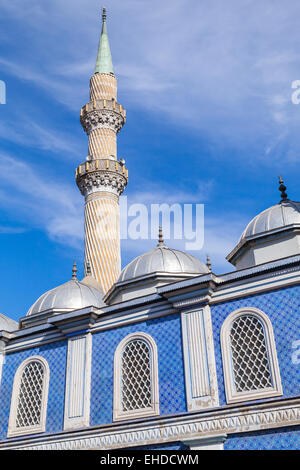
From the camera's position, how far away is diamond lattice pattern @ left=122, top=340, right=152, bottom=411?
31.3ft

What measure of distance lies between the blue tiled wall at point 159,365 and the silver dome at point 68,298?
283 cm

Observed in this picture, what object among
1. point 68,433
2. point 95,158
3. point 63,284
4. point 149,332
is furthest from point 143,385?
point 95,158

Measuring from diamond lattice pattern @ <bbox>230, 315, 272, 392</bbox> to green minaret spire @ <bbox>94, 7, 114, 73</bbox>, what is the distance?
59.8 ft

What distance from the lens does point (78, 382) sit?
10.3 meters

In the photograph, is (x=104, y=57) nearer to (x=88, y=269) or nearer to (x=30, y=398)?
(x=88, y=269)

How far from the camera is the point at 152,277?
40.2 feet

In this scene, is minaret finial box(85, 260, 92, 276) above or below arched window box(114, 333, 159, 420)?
above

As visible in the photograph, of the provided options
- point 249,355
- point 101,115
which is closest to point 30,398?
point 249,355

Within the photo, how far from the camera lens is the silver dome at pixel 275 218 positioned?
38.3 feet

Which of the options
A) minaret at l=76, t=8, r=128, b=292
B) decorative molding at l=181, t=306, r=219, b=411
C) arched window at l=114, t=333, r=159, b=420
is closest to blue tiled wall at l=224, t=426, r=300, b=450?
decorative molding at l=181, t=306, r=219, b=411

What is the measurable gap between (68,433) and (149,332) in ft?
8.58

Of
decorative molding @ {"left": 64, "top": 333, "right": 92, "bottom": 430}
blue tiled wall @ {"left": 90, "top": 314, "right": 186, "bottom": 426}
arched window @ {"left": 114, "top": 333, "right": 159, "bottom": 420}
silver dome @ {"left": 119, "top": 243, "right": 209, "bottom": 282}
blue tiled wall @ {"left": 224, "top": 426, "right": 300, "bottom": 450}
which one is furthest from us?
silver dome @ {"left": 119, "top": 243, "right": 209, "bottom": 282}

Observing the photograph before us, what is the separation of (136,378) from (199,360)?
1.49m

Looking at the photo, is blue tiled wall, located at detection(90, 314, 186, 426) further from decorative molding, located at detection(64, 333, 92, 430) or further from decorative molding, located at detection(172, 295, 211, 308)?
decorative molding, located at detection(172, 295, 211, 308)
